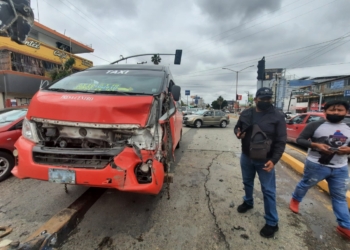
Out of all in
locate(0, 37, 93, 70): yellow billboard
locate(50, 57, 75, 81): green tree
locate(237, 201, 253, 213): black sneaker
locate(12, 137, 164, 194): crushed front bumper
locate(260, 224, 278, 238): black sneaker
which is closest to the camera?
locate(12, 137, 164, 194): crushed front bumper

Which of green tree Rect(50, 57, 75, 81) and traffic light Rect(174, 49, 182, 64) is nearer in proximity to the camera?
traffic light Rect(174, 49, 182, 64)

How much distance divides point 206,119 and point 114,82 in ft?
44.1

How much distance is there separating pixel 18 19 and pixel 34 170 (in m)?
2.83

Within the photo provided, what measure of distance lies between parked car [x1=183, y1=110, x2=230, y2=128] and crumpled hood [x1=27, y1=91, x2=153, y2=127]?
1340 cm

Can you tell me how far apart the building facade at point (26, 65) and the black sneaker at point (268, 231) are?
2075 cm

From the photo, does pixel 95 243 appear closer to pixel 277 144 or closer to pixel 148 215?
pixel 148 215

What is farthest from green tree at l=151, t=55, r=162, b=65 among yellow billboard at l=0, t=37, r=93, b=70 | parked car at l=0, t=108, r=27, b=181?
parked car at l=0, t=108, r=27, b=181

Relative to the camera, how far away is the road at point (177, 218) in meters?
2.41

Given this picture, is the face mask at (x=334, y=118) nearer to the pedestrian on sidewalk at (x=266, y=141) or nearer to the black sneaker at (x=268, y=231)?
the pedestrian on sidewalk at (x=266, y=141)

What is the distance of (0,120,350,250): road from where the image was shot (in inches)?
95.0

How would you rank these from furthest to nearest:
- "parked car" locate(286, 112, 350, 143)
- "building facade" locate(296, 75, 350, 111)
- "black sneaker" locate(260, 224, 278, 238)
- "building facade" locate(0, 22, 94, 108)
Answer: "building facade" locate(296, 75, 350, 111) → "building facade" locate(0, 22, 94, 108) → "parked car" locate(286, 112, 350, 143) → "black sneaker" locate(260, 224, 278, 238)

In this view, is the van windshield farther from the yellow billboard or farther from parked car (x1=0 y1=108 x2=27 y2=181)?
the yellow billboard

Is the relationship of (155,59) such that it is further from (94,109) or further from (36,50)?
(94,109)

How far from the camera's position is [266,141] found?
2.46 metres
